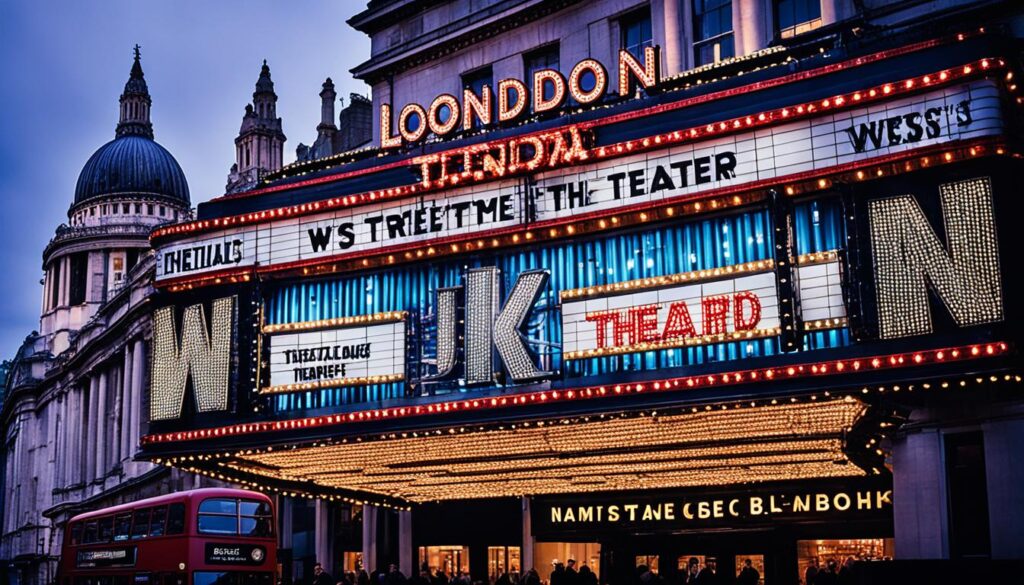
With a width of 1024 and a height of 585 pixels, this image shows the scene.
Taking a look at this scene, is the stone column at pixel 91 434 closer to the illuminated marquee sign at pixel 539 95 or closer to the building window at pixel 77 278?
the building window at pixel 77 278

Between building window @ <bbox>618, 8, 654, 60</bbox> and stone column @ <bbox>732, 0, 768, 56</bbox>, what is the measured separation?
329 centimetres

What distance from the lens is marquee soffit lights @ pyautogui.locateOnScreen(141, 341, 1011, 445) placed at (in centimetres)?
2177

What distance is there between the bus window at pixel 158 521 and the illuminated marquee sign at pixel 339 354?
3708 millimetres

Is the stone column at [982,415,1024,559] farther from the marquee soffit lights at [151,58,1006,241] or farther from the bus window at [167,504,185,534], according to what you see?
the bus window at [167,504,185,534]


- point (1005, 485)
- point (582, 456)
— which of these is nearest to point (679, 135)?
point (582, 456)

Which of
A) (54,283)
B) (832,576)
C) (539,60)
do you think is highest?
(54,283)

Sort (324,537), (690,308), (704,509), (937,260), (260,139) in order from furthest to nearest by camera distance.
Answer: (260,139) → (324,537) → (704,509) → (690,308) → (937,260)

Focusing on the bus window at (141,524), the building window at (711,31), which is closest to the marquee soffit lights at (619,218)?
the bus window at (141,524)

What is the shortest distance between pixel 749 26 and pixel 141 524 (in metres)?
19.5

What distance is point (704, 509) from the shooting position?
1315 inches

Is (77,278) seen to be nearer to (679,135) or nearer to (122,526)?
(122,526)

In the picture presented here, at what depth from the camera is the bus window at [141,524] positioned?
3016 centimetres

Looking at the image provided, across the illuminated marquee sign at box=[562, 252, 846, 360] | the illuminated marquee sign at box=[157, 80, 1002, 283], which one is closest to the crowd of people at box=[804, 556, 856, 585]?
the illuminated marquee sign at box=[562, 252, 846, 360]

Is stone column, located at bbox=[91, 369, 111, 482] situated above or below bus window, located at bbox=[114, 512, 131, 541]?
above
